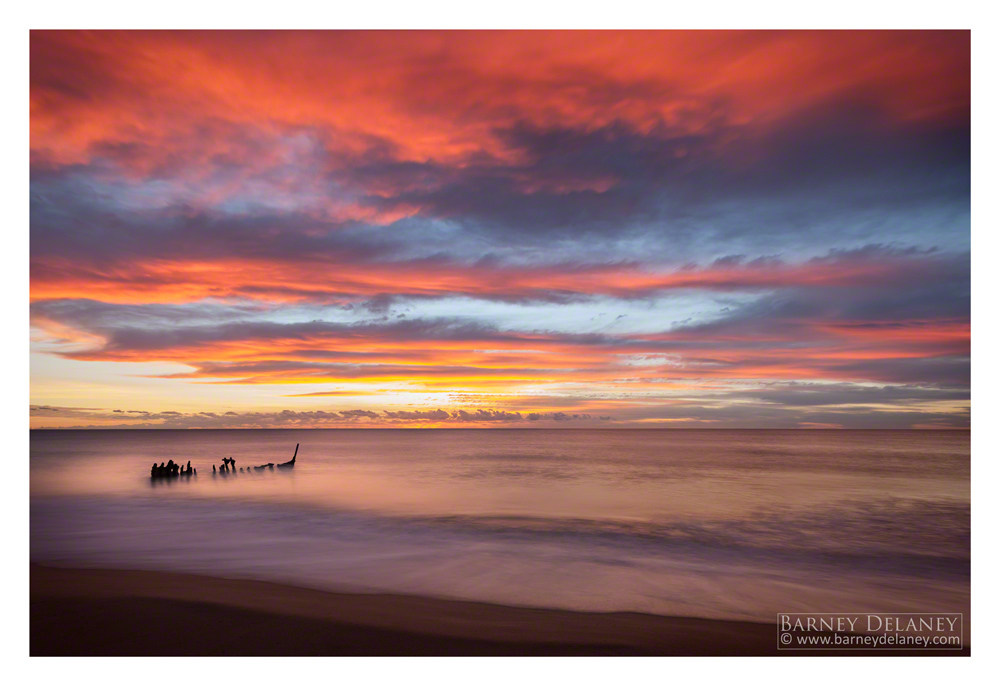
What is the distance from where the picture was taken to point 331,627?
700 centimetres

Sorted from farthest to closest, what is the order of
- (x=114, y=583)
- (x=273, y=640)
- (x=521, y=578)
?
(x=521, y=578) < (x=114, y=583) < (x=273, y=640)

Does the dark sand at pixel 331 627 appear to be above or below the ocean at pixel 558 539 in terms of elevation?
above

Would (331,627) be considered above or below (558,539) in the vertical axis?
above

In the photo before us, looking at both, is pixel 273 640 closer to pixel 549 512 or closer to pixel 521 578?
pixel 521 578

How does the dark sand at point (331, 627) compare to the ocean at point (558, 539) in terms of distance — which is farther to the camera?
the ocean at point (558, 539)

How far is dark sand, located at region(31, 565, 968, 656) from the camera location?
255 inches

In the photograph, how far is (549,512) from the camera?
1814 cm

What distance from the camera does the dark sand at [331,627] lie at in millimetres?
6465

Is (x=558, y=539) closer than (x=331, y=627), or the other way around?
(x=331, y=627)

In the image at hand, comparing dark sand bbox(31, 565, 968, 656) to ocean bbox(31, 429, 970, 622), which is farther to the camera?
ocean bbox(31, 429, 970, 622)

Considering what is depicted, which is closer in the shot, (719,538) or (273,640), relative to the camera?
(273,640)

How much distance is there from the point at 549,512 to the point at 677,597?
925cm
